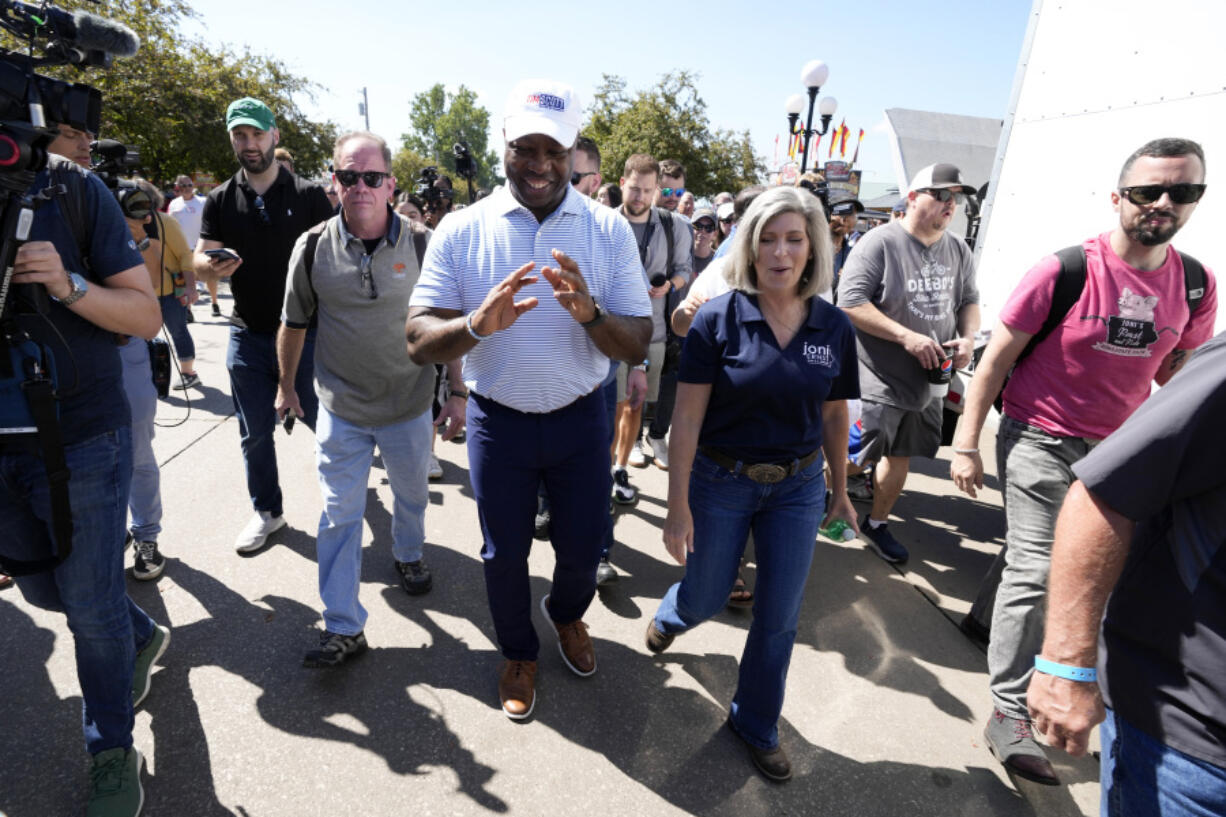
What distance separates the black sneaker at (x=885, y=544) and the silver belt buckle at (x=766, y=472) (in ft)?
6.70

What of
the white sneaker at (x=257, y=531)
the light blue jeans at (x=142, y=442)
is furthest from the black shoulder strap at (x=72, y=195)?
the white sneaker at (x=257, y=531)

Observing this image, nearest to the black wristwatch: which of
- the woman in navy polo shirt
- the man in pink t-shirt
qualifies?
the woman in navy polo shirt

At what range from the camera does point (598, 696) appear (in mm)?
2701

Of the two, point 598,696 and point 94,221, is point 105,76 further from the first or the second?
point 598,696

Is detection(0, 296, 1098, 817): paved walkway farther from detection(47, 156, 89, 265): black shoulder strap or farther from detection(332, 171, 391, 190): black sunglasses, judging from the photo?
detection(332, 171, 391, 190): black sunglasses

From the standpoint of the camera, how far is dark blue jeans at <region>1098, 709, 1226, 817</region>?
3.78 ft

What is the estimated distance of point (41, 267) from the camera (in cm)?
167

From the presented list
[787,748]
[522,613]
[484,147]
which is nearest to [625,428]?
[522,613]

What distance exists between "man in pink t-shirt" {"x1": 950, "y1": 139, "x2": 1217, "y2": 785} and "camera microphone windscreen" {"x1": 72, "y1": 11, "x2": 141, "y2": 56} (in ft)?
10.4

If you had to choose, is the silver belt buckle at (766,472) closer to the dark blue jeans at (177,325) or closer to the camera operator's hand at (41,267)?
the camera operator's hand at (41,267)

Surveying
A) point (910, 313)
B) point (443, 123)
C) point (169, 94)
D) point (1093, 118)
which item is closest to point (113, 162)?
point (910, 313)

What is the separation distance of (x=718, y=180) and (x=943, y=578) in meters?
28.3

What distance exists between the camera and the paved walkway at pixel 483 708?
2.22m

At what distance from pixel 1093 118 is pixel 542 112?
Answer: 438 cm
